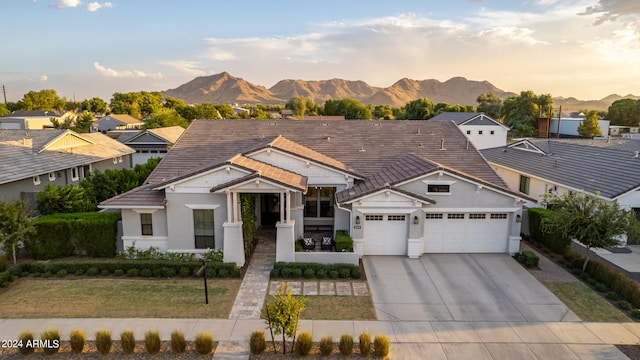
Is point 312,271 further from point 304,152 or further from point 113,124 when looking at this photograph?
point 113,124

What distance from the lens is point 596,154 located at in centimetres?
2491

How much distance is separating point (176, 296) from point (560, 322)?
1348cm

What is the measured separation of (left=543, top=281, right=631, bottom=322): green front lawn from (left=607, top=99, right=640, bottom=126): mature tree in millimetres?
86674

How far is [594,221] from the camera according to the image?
16.2 metres

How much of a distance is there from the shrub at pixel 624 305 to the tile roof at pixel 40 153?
28936mm

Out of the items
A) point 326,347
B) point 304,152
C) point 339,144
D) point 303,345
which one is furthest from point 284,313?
point 339,144

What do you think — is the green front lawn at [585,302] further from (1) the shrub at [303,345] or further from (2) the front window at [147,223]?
(2) the front window at [147,223]

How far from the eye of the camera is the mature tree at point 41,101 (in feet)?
401

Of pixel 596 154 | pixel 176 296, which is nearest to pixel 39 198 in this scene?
pixel 176 296

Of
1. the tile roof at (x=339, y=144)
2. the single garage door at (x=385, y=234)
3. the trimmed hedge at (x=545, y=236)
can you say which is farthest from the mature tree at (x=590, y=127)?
the single garage door at (x=385, y=234)

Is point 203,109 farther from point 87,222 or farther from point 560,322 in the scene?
point 560,322

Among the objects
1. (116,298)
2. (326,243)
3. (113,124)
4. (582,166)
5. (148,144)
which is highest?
(113,124)

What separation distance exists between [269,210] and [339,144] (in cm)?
573

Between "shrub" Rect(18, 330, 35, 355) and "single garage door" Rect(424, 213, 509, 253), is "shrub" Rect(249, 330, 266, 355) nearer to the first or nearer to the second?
"shrub" Rect(18, 330, 35, 355)
